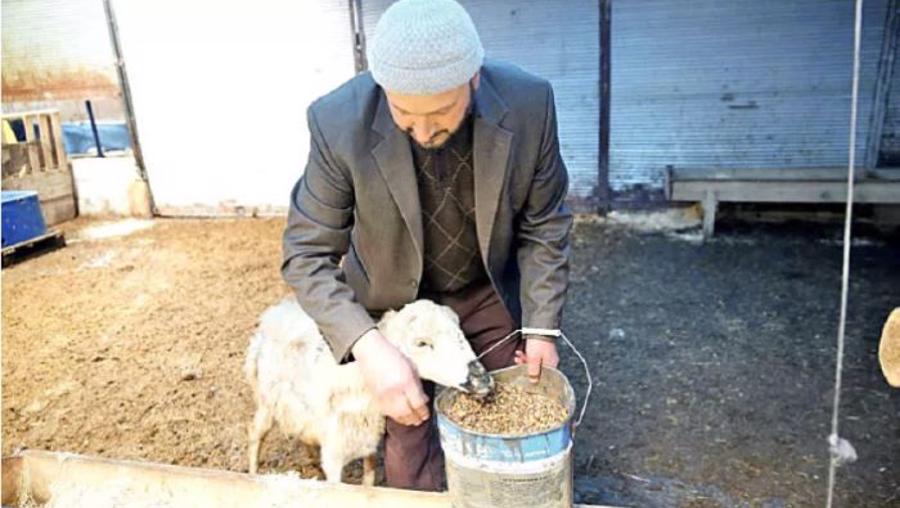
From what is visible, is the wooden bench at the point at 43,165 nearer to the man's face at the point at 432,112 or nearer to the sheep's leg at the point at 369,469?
the sheep's leg at the point at 369,469

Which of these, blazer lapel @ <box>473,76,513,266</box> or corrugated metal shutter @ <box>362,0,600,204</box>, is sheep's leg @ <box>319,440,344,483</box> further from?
corrugated metal shutter @ <box>362,0,600,204</box>

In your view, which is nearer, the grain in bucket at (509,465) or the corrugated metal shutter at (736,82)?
the grain in bucket at (509,465)

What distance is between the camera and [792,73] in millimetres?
5961

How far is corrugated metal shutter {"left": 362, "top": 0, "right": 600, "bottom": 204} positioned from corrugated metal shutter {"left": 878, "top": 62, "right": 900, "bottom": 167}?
2.36 metres

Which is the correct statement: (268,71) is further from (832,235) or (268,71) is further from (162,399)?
(832,235)

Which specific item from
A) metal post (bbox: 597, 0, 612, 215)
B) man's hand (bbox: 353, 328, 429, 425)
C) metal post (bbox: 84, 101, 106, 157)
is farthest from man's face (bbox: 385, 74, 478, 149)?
metal post (bbox: 84, 101, 106, 157)

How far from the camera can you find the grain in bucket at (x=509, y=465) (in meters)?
1.51

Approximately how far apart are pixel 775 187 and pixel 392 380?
472 centimetres

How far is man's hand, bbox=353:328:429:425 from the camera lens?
1.80 meters

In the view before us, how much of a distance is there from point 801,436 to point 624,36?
4.07 metres

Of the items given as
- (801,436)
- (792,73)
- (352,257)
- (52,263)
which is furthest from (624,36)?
(52,263)

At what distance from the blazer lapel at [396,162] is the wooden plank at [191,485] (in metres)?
0.79

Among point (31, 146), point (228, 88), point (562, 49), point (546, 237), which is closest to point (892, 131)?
point (562, 49)

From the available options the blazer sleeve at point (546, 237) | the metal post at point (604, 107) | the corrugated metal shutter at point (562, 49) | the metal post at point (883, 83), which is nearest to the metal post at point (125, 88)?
the corrugated metal shutter at point (562, 49)
